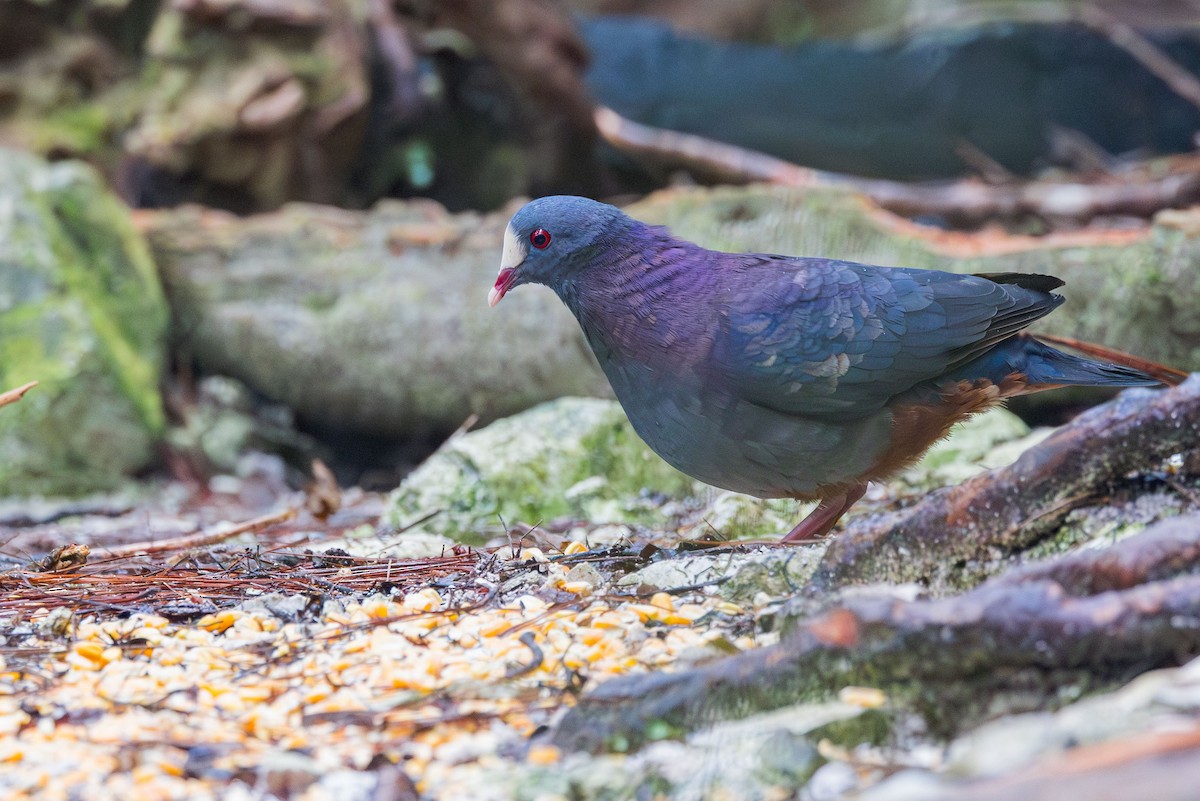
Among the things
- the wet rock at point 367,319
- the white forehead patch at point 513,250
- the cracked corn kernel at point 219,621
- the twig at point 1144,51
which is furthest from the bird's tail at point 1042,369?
the twig at point 1144,51

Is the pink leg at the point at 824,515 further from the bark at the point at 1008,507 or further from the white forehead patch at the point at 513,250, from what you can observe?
the white forehead patch at the point at 513,250

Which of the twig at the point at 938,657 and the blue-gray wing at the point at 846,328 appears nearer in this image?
the twig at the point at 938,657

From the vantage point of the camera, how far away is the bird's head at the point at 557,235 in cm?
345

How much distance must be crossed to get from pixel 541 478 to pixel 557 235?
1358 millimetres

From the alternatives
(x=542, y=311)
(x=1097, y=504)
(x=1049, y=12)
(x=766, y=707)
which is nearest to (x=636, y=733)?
(x=766, y=707)

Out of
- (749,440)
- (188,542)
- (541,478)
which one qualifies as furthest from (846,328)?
(188,542)

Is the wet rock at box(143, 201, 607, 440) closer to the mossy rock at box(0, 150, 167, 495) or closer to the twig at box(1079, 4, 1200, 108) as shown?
the mossy rock at box(0, 150, 167, 495)

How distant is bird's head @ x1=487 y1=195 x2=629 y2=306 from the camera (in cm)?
345

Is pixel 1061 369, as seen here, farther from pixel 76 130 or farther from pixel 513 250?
pixel 76 130

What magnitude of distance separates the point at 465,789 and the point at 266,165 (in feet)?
21.3

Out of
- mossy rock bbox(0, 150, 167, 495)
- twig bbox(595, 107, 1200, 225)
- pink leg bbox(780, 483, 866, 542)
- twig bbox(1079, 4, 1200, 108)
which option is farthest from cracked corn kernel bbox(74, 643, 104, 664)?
twig bbox(1079, 4, 1200, 108)

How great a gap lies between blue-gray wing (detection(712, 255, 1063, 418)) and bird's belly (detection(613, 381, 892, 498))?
0.06 m

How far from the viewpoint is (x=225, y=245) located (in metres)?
7.04

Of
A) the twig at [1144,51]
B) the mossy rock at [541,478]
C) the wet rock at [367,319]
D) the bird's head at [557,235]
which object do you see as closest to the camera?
the bird's head at [557,235]
